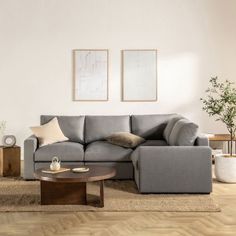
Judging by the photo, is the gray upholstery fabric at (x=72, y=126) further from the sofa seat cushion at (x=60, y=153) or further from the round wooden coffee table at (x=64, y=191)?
the round wooden coffee table at (x=64, y=191)

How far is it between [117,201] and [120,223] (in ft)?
2.52

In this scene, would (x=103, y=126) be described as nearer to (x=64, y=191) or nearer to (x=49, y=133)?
(x=49, y=133)

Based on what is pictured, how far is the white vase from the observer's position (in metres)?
5.67

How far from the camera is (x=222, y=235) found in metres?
3.60

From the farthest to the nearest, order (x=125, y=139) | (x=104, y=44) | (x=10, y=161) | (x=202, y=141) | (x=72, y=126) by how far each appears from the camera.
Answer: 1. (x=104, y=44)
2. (x=72, y=126)
3. (x=10, y=161)
4. (x=125, y=139)
5. (x=202, y=141)

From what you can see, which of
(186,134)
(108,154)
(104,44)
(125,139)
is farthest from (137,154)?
(104,44)

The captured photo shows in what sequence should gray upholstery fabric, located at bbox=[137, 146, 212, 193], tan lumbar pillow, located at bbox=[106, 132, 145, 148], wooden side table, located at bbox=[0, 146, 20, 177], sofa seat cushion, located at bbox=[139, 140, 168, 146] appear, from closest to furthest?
gray upholstery fabric, located at bbox=[137, 146, 212, 193] < tan lumbar pillow, located at bbox=[106, 132, 145, 148] < sofa seat cushion, located at bbox=[139, 140, 168, 146] < wooden side table, located at bbox=[0, 146, 20, 177]

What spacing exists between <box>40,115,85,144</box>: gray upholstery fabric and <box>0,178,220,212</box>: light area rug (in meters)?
1.16

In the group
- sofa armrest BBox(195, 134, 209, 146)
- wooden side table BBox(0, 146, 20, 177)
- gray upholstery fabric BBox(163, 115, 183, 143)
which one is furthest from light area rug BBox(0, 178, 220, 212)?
gray upholstery fabric BBox(163, 115, 183, 143)

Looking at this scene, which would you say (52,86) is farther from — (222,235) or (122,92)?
(222,235)

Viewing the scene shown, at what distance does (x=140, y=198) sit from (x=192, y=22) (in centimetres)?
366

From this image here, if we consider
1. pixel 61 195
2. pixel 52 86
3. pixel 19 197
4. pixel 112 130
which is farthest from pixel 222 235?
pixel 52 86

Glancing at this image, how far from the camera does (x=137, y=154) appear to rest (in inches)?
203

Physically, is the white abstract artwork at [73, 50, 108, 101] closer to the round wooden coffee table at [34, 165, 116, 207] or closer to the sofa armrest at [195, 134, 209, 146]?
the sofa armrest at [195, 134, 209, 146]
